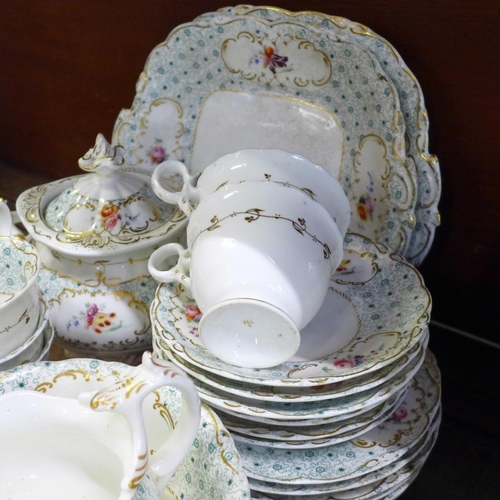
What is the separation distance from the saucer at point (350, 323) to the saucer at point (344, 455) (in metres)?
0.08

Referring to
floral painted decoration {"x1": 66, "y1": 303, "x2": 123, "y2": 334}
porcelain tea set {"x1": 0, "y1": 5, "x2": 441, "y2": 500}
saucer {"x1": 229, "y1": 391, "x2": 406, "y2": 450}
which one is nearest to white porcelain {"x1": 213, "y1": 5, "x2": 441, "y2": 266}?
porcelain tea set {"x1": 0, "y1": 5, "x2": 441, "y2": 500}

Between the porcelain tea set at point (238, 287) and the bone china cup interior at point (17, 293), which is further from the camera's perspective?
the bone china cup interior at point (17, 293)

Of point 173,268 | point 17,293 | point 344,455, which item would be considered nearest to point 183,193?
point 173,268

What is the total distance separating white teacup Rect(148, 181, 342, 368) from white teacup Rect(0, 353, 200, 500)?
0.40 ft

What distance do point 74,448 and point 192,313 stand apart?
211 millimetres

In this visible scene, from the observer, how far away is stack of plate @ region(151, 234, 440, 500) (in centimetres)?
54

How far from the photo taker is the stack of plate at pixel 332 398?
0.54m

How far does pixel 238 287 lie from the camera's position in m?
0.52

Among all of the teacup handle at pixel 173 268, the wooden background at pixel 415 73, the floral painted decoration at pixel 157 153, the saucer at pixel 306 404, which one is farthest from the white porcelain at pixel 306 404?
the floral painted decoration at pixel 157 153

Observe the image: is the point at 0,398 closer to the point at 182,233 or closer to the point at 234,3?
the point at 182,233

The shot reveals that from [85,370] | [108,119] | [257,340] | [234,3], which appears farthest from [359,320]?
[108,119]

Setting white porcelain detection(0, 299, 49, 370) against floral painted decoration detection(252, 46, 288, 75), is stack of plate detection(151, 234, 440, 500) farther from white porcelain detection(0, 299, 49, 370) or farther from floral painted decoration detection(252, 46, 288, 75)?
floral painted decoration detection(252, 46, 288, 75)

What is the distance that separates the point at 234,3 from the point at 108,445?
1.86 ft

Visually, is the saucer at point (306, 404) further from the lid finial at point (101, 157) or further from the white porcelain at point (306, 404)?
the lid finial at point (101, 157)
